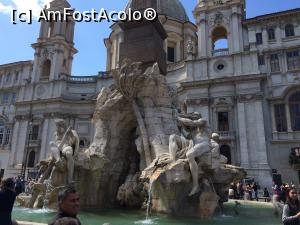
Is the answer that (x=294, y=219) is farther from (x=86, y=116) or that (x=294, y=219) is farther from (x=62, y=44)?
(x=62, y=44)

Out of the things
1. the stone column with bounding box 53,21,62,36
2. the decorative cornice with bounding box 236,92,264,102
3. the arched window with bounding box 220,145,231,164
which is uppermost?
the stone column with bounding box 53,21,62,36

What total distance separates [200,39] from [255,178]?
16.5 meters

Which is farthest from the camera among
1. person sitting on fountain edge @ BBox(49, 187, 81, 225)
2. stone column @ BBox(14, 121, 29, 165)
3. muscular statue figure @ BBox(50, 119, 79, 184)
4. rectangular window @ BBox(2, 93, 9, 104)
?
rectangular window @ BBox(2, 93, 9, 104)

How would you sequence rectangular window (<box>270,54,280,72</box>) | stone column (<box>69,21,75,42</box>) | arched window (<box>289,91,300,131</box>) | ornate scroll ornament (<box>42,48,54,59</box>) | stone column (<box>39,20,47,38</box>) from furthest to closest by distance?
stone column (<box>69,21,75,42</box>), stone column (<box>39,20,47,38</box>), ornate scroll ornament (<box>42,48,54,59</box>), rectangular window (<box>270,54,280,72</box>), arched window (<box>289,91,300,131</box>)

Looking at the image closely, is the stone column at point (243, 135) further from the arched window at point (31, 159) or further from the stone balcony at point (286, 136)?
the arched window at point (31, 159)

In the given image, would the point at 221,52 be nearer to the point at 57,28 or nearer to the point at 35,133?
the point at 57,28

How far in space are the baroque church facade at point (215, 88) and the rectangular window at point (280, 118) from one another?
90mm

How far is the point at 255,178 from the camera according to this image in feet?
88.1

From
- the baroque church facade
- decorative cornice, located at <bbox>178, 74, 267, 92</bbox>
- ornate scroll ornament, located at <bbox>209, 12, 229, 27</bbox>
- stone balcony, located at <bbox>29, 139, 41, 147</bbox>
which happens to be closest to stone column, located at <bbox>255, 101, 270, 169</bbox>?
the baroque church facade

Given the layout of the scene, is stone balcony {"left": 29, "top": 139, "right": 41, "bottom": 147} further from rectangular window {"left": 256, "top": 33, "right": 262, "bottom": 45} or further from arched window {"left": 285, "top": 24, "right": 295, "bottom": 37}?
arched window {"left": 285, "top": 24, "right": 295, "bottom": 37}

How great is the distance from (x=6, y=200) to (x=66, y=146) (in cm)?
628

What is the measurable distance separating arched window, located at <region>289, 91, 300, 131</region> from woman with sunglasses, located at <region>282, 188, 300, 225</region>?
26.5 metres

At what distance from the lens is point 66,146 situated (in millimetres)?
10289

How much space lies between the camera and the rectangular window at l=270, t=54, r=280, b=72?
30.2m
